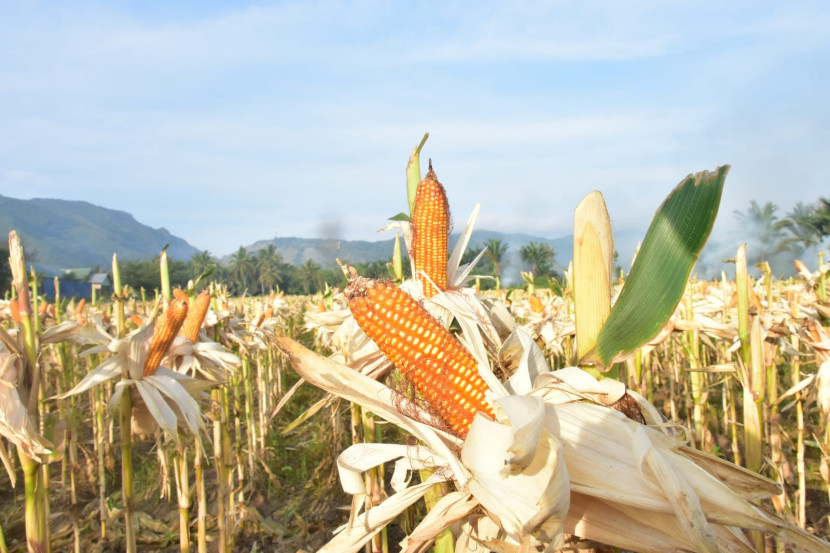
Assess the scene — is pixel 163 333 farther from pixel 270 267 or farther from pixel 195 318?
pixel 270 267

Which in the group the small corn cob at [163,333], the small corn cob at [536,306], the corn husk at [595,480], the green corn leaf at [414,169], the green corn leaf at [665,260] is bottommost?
the small corn cob at [536,306]

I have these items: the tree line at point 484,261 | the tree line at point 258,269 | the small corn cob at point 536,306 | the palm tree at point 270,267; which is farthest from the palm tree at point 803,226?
the palm tree at point 270,267

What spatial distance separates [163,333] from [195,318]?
→ 68 centimetres

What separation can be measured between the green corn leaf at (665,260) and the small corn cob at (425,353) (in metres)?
0.44

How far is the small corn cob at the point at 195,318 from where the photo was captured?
3438 millimetres

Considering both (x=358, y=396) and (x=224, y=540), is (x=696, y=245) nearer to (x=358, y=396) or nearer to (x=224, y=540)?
(x=358, y=396)

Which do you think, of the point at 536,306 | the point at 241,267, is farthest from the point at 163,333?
the point at 241,267

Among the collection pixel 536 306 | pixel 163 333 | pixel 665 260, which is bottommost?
pixel 536 306

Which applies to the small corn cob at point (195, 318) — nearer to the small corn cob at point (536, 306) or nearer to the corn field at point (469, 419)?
the corn field at point (469, 419)

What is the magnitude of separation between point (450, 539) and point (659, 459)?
835 mm

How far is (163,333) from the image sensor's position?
279cm

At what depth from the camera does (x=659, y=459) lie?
1126 millimetres

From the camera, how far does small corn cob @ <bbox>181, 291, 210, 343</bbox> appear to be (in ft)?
11.3

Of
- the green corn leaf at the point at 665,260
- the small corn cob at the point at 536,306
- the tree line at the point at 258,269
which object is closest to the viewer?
the green corn leaf at the point at 665,260
